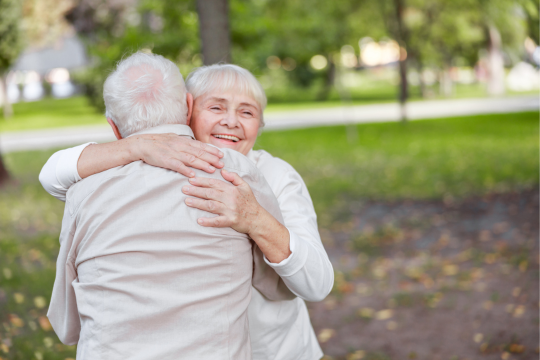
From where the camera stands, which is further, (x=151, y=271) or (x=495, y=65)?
(x=495, y=65)

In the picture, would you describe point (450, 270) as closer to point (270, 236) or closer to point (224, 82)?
point (224, 82)

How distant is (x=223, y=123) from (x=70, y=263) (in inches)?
31.7

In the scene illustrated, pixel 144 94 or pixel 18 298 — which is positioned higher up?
pixel 144 94

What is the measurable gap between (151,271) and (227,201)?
0.31 meters

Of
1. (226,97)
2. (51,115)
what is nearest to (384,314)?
(226,97)

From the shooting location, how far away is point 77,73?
108 feet

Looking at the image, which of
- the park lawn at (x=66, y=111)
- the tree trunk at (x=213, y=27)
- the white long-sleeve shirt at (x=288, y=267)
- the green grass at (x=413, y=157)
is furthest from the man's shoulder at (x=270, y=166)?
the park lawn at (x=66, y=111)

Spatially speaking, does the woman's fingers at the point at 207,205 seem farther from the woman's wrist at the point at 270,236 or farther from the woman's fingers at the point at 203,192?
the woman's wrist at the point at 270,236

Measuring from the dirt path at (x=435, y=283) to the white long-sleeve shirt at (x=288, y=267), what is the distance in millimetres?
2610

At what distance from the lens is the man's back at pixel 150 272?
167 centimetres

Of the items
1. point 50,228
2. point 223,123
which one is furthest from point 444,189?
point 223,123

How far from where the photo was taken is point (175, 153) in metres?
1.75

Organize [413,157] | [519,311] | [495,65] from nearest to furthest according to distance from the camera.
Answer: [519,311] → [413,157] → [495,65]

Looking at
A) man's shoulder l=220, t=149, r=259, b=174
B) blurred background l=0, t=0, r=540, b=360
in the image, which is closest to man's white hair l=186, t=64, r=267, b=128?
blurred background l=0, t=0, r=540, b=360
